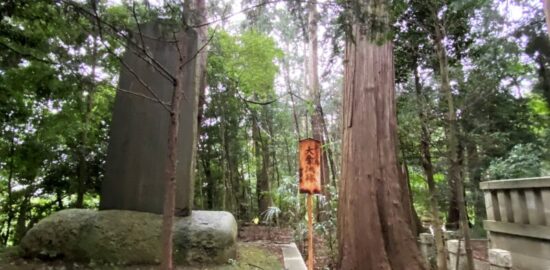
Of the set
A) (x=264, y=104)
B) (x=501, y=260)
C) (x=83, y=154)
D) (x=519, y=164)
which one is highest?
(x=264, y=104)

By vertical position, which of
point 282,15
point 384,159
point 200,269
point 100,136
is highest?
point 282,15

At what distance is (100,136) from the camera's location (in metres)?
7.13

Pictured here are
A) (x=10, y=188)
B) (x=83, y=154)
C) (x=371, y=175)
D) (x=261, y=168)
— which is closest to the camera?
(x=371, y=175)

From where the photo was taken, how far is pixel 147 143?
4645 mm

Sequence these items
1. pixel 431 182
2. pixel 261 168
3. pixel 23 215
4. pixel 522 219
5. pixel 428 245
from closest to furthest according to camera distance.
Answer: pixel 522 219, pixel 431 182, pixel 428 245, pixel 23 215, pixel 261 168

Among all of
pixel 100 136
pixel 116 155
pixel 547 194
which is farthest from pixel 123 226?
pixel 547 194

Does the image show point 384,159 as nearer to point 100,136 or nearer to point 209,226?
point 209,226

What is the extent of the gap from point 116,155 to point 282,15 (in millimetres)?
10230

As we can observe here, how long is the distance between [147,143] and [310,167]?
2096 millimetres

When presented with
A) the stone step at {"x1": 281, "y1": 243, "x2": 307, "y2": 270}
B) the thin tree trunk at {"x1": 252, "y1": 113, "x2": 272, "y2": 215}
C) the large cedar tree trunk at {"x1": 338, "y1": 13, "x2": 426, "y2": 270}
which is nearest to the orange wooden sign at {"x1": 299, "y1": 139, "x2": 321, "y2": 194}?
the large cedar tree trunk at {"x1": 338, "y1": 13, "x2": 426, "y2": 270}

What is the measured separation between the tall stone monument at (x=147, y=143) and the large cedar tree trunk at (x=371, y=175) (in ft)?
6.60

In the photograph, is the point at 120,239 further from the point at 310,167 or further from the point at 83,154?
the point at 83,154

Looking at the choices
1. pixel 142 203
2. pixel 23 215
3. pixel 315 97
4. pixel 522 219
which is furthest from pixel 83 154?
pixel 522 219

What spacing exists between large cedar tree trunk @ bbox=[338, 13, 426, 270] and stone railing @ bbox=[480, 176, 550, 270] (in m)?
2.26
